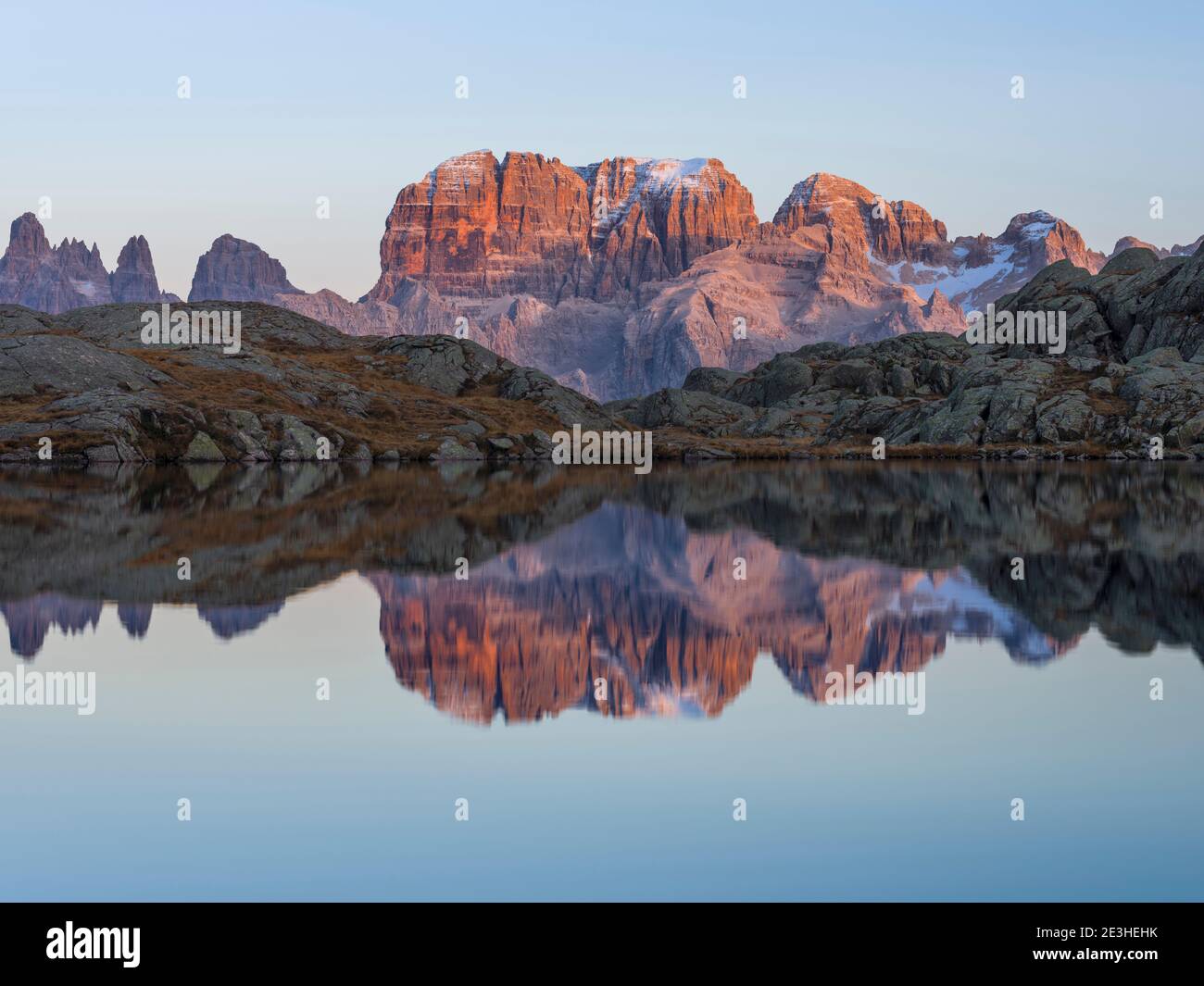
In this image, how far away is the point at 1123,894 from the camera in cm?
1429

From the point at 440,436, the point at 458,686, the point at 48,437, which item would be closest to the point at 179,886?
the point at 458,686

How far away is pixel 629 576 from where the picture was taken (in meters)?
43.8

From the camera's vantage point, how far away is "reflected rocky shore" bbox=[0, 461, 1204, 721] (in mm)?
27984

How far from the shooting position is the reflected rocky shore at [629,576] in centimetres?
2798
